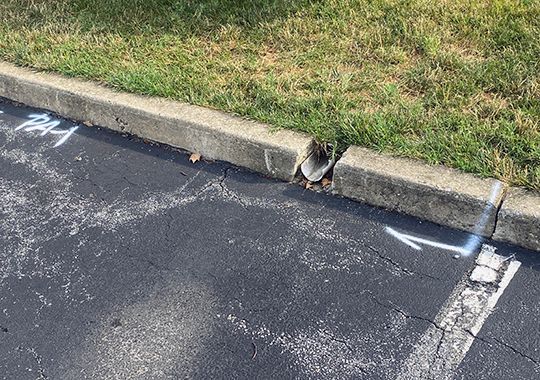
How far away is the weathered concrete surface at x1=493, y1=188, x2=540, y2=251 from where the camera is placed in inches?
107

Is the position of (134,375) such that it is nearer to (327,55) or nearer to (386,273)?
(386,273)

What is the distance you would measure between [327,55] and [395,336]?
213cm

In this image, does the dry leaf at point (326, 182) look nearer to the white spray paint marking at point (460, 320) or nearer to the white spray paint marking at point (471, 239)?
the white spray paint marking at point (471, 239)

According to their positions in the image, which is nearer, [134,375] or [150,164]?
[134,375]

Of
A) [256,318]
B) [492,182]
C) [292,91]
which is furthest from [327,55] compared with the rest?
[256,318]

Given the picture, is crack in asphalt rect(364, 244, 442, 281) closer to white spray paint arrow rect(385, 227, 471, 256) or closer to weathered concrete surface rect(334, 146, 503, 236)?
white spray paint arrow rect(385, 227, 471, 256)

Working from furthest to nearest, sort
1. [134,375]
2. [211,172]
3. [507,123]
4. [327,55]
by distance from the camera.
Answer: [327,55], [211,172], [507,123], [134,375]

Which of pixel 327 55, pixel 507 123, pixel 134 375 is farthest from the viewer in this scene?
pixel 327 55

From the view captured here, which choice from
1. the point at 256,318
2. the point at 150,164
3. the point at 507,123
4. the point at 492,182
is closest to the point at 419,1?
the point at 507,123

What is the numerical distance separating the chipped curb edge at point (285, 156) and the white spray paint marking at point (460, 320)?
18 centimetres

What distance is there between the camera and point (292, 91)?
3701 millimetres

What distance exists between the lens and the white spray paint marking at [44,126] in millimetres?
3922

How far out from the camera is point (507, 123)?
10.5 ft

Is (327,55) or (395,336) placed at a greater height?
(327,55)
